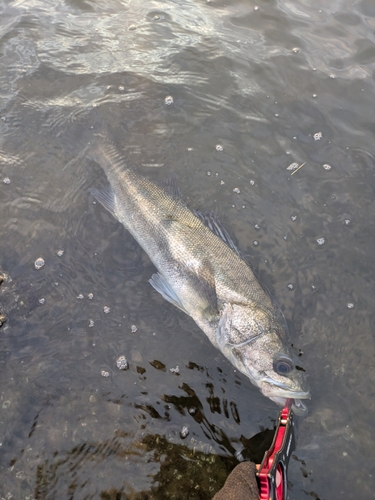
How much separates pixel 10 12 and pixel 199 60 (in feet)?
11.9

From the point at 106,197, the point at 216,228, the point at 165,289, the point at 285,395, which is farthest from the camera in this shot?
the point at 106,197

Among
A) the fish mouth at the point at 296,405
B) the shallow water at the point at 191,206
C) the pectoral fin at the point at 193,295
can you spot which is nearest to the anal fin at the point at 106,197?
the shallow water at the point at 191,206

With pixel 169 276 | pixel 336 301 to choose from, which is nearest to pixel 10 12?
pixel 169 276

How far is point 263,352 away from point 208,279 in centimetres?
99

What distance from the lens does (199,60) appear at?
7.38 metres

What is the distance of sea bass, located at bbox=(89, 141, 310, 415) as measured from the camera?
4.38 metres

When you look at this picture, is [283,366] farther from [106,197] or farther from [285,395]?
[106,197]

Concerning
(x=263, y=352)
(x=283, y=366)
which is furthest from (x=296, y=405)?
(x=263, y=352)

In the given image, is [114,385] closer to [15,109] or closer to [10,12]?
[15,109]

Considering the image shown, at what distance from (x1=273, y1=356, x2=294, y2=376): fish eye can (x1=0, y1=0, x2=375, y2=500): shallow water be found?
1.83 feet

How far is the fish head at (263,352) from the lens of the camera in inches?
168

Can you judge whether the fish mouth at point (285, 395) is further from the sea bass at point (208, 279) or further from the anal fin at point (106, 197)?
the anal fin at point (106, 197)

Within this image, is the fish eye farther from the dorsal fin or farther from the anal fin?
the anal fin

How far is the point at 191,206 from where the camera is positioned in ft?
19.6
